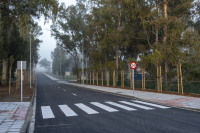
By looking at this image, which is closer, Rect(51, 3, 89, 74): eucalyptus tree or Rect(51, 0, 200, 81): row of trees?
Rect(51, 0, 200, 81): row of trees

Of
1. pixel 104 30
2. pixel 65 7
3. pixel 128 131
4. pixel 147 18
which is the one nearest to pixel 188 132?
pixel 128 131

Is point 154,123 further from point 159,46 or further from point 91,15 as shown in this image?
point 91,15

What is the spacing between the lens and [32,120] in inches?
304

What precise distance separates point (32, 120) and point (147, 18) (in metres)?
20.4

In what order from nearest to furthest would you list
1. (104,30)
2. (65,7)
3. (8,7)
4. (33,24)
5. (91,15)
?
1. (33,24)
2. (8,7)
3. (104,30)
4. (91,15)
5. (65,7)

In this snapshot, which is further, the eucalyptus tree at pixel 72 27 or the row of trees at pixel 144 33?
the eucalyptus tree at pixel 72 27

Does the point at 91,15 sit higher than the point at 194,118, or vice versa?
the point at 91,15

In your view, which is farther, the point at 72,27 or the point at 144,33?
the point at 72,27

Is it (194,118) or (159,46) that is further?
(159,46)

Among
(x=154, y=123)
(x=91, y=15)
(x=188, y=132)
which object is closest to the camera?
Answer: (x=188, y=132)

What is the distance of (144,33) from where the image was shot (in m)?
25.9

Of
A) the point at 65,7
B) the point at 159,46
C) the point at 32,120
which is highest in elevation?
the point at 65,7

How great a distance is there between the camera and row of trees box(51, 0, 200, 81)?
19.2 metres

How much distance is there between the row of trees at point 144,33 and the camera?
19.2 metres
